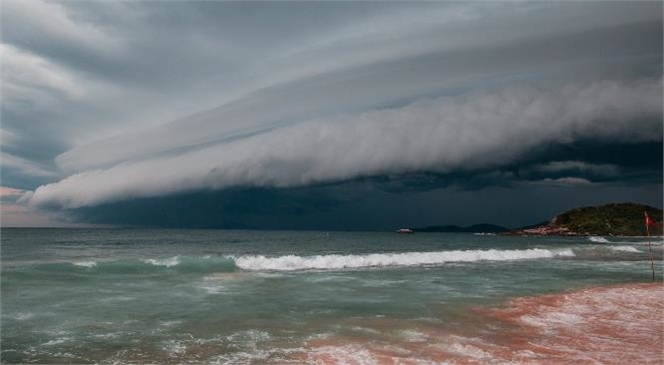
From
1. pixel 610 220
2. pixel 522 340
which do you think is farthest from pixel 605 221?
pixel 522 340

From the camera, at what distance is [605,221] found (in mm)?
170750

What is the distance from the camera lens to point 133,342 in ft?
43.5

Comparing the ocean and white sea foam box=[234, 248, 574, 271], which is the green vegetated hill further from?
the ocean

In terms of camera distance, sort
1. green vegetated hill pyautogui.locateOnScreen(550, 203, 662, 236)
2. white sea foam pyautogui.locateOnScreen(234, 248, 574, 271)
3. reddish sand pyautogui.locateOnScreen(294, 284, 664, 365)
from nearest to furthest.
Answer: reddish sand pyautogui.locateOnScreen(294, 284, 664, 365)
white sea foam pyautogui.locateOnScreen(234, 248, 574, 271)
green vegetated hill pyautogui.locateOnScreen(550, 203, 662, 236)

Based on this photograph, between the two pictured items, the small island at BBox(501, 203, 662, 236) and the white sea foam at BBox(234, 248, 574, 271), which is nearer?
the white sea foam at BBox(234, 248, 574, 271)

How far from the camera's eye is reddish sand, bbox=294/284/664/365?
11.5 meters

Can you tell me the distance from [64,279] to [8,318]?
39.1 feet

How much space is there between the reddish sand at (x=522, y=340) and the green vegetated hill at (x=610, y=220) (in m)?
162

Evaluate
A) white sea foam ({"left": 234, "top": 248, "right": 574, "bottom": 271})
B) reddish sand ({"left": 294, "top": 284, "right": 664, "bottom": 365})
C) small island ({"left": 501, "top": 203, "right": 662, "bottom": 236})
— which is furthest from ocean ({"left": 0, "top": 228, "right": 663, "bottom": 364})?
small island ({"left": 501, "top": 203, "right": 662, "bottom": 236})

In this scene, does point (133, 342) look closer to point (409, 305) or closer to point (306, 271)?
point (409, 305)

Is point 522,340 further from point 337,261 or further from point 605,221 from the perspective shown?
point 605,221

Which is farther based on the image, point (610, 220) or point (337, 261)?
point (610, 220)

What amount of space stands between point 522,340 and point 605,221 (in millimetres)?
187588

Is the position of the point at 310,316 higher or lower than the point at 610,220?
higher
